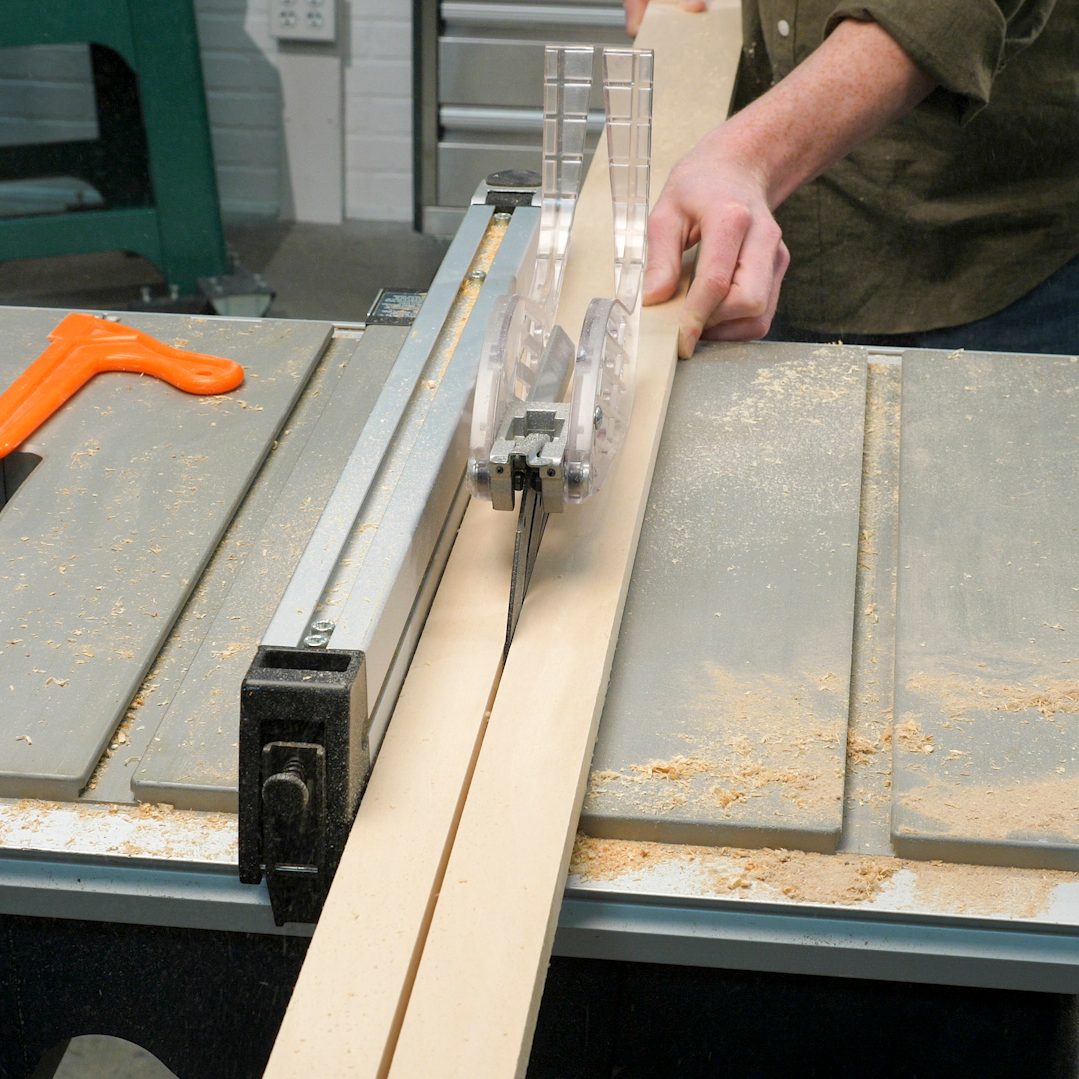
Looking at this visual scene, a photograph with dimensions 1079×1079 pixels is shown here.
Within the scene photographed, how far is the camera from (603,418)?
1117 millimetres

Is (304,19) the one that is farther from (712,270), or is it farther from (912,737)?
(912,737)

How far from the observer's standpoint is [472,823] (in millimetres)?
870

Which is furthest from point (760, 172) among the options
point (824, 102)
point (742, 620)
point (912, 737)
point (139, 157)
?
point (139, 157)

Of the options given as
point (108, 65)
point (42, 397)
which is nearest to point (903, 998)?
point (42, 397)

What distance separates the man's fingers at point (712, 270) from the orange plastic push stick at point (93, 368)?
478mm

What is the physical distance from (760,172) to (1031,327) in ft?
1.89

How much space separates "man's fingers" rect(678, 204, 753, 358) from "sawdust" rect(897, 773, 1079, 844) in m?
0.64

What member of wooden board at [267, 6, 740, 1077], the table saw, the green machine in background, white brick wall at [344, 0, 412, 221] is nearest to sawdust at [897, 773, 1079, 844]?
the table saw

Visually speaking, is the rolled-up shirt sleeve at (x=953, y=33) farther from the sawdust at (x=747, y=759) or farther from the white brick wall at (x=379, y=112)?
the white brick wall at (x=379, y=112)

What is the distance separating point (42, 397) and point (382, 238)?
2.96 metres

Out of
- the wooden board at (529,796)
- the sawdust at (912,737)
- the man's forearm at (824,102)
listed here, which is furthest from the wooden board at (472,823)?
the man's forearm at (824,102)

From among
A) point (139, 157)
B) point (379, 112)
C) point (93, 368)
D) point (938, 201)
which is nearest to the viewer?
point (93, 368)

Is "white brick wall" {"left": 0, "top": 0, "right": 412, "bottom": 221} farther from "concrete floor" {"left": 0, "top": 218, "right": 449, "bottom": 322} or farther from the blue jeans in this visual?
the blue jeans

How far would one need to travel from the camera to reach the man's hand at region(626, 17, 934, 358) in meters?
1.41
